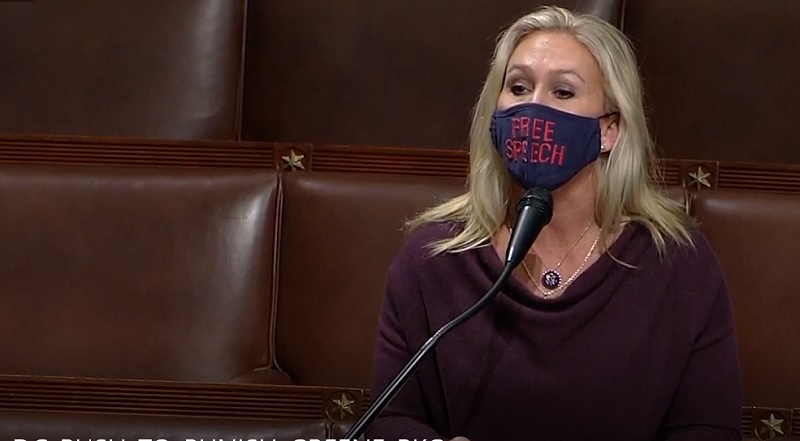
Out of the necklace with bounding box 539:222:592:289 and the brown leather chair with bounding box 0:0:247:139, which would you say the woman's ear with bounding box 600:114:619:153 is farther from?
the brown leather chair with bounding box 0:0:247:139

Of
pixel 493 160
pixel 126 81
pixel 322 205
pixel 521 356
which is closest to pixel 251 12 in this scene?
pixel 126 81

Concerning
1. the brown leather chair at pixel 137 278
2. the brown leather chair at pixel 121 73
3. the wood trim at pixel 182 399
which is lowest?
the wood trim at pixel 182 399

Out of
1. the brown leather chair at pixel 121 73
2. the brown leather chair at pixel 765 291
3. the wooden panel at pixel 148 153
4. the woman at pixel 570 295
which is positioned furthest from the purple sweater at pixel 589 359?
the brown leather chair at pixel 121 73

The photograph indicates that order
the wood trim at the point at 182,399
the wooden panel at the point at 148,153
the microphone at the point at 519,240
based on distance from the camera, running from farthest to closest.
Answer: the wooden panel at the point at 148,153
the wood trim at the point at 182,399
the microphone at the point at 519,240

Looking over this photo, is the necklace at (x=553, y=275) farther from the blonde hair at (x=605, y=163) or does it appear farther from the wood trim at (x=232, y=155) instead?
the wood trim at (x=232, y=155)

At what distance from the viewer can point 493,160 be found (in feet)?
3.02

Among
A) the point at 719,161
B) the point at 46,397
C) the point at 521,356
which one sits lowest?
the point at 46,397

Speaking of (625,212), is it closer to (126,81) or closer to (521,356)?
(521,356)

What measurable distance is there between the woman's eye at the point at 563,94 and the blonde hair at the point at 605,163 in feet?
0.10

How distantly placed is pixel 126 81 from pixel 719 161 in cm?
55

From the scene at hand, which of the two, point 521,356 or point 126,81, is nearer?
point 521,356

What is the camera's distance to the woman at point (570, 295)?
0.85 metres

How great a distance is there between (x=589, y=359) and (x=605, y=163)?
147 mm

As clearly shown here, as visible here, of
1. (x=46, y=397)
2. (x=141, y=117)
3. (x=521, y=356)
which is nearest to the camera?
(x=521, y=356)
